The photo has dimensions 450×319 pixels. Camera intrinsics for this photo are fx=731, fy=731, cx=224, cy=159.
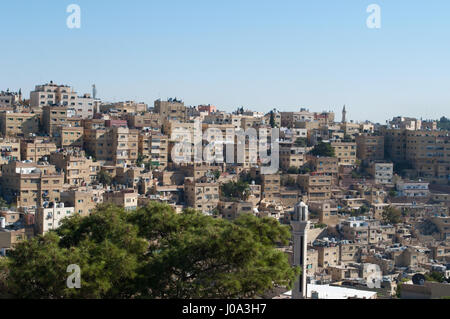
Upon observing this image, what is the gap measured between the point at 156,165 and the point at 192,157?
2422mm

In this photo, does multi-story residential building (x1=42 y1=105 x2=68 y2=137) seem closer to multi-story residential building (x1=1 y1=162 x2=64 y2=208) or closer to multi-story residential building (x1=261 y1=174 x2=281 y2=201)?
multi-story residential building (x1=1 y1=162 x2=64 y2=208)

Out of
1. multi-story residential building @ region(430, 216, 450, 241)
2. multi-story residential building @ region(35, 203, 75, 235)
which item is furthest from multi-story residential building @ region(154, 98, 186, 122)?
multi-story residential building @ region(35, 203, 75, 235)

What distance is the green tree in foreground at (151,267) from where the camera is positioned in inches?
410

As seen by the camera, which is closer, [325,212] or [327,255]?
[327,255]

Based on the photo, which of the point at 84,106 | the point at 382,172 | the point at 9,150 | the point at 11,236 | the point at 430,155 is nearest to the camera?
the point at 11,236

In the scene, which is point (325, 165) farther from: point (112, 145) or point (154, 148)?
point (112, 145)

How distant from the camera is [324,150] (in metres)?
39.2

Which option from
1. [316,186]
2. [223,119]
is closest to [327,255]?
[316,186]

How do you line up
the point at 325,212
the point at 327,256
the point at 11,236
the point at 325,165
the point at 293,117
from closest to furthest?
the point at 11,236, the point at 327,256, the point at 325,212, the point at 325,165, the point at 293,117

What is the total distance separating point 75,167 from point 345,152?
53.7 feet

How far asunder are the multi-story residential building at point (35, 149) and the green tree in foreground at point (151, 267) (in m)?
20.5

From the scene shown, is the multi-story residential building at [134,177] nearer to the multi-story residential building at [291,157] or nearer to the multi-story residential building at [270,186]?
the multi-story residential building at [270,186]

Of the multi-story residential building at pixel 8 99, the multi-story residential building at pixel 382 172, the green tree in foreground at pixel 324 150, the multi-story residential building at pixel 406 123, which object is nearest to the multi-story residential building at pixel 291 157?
the green tree in foreground at pixel 324 150

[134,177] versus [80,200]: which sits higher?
[134,177]
